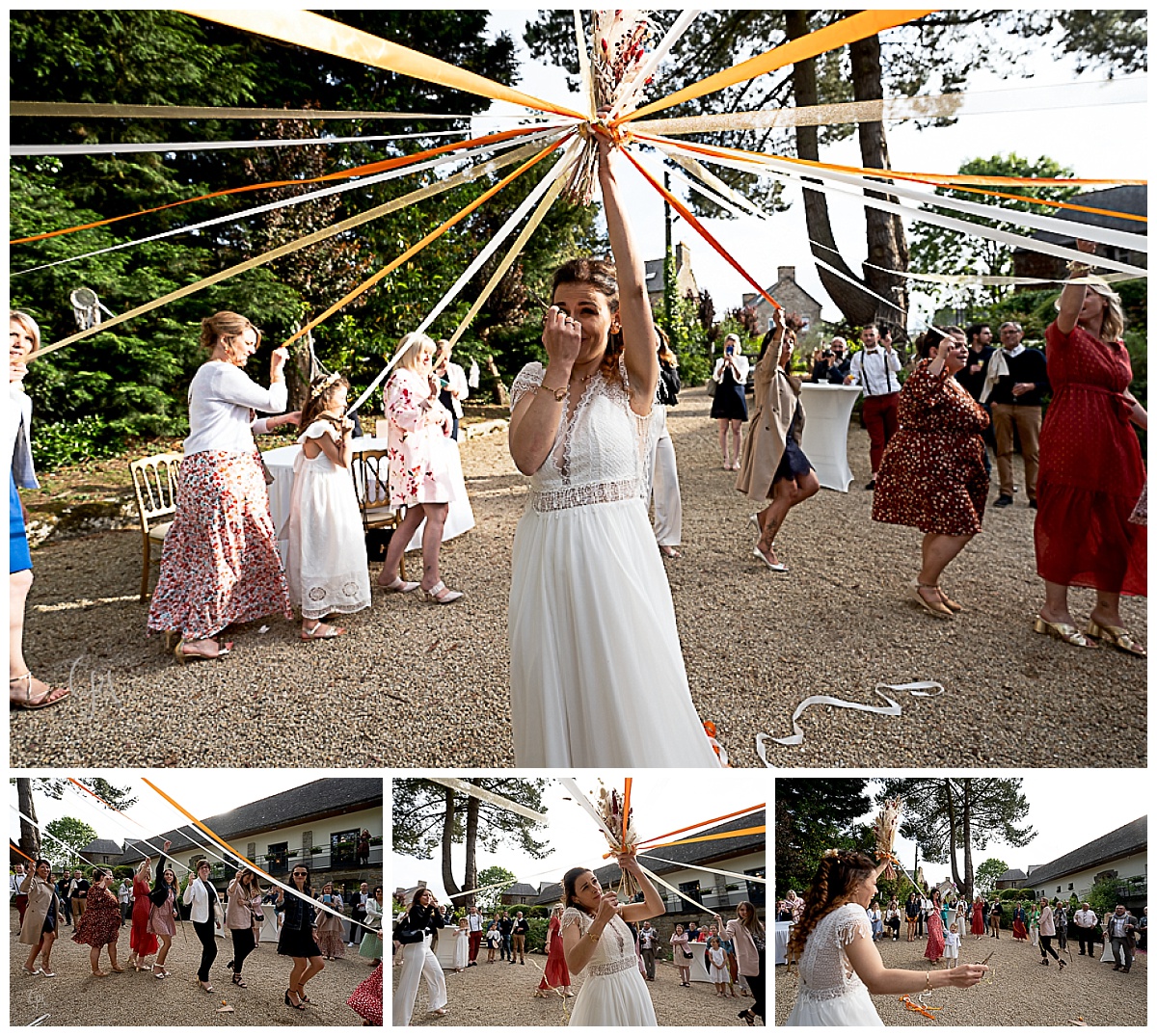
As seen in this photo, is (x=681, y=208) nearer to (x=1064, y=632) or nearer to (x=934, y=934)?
(x=934, y=934)

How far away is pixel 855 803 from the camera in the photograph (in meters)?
1.91

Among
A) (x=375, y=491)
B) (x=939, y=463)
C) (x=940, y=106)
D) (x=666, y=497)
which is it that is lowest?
(x=666, y=497)

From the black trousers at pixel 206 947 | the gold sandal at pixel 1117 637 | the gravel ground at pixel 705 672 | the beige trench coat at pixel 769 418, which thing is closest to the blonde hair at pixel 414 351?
the gravel ground at pixel 705 672

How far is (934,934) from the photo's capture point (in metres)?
1.88

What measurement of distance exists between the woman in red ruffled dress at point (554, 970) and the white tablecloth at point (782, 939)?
0.49 m

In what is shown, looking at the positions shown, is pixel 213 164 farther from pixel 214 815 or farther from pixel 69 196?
pixel 214 815

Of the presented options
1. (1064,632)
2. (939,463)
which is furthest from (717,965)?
(939,463)

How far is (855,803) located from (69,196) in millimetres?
Result: 7575

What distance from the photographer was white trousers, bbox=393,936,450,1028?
189cm

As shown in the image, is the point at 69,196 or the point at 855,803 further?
the point at 69,196

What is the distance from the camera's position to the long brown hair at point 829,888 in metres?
1.84

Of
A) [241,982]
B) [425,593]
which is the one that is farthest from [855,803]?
[425,593]

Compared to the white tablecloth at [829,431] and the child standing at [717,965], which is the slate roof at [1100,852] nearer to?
the child standing at [717,965]

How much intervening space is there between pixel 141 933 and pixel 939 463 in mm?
3648
